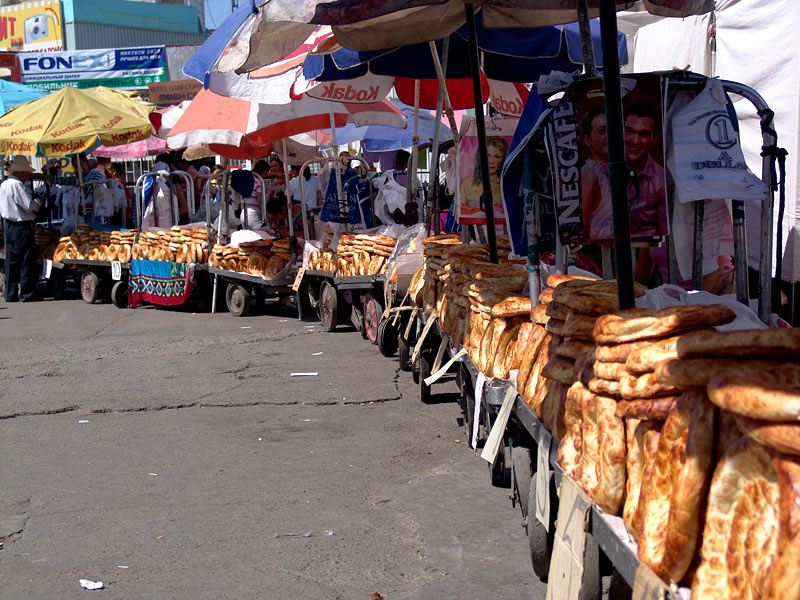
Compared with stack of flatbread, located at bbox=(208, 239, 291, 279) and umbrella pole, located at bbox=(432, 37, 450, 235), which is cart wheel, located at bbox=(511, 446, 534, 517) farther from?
stack of flatbread, located at bbox=(208, 239, 291, 279)

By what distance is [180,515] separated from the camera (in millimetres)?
4762

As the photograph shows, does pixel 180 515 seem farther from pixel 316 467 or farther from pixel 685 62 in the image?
pixel 685 62

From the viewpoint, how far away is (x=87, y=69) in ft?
103

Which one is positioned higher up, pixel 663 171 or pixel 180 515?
pixel 663 171

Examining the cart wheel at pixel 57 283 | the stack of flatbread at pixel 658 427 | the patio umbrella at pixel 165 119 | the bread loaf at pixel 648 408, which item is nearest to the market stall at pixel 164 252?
the patio umbrella at pixel 165 119

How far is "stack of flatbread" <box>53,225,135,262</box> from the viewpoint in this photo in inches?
562

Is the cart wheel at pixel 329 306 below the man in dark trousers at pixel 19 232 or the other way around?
below

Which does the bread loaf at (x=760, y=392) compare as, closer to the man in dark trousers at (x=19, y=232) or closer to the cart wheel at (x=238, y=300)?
the cart wheel at (x=238, y=300)

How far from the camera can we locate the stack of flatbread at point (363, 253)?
9633mm

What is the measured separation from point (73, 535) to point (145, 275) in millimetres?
9729

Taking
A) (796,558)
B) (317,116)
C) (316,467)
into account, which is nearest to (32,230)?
(317,116)

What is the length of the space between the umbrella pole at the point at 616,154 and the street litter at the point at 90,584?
2570mm

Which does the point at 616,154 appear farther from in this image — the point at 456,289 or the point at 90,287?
the point at 90,287

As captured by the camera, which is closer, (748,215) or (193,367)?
(748,215)
